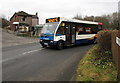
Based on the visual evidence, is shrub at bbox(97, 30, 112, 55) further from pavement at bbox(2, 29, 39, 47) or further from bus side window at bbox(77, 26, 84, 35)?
pavement at bbox(2, 29, 39, 47)

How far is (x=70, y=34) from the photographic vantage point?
40.0 feet

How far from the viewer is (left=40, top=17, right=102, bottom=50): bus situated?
10.7 metres

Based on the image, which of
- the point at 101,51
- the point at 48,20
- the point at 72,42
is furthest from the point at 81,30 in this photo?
the point at 101,51

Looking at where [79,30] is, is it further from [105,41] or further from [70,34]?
[105,41]

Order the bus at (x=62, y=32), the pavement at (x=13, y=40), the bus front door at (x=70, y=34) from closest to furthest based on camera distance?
the bus at (x=62, y=32) → the bus front door at (x=70, y=34) → the pavement at (x=13, y=40)

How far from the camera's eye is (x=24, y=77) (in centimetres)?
451

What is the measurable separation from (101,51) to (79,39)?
5879 mm

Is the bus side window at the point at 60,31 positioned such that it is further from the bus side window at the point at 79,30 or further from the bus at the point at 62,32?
the bus side window at the point at 79,30

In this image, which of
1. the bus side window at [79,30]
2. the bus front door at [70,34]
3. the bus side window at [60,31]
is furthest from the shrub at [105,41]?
the bus side window at [79,30]

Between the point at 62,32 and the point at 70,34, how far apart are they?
1.27 meters

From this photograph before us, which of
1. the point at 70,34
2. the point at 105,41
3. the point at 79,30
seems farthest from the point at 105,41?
the point at 79,30

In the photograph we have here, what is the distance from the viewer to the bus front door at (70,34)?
11828 mm

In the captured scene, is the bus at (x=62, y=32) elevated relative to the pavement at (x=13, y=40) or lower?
elevated

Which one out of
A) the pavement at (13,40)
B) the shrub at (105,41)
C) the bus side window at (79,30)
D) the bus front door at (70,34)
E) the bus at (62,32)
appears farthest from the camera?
the pavement at (13,40)
